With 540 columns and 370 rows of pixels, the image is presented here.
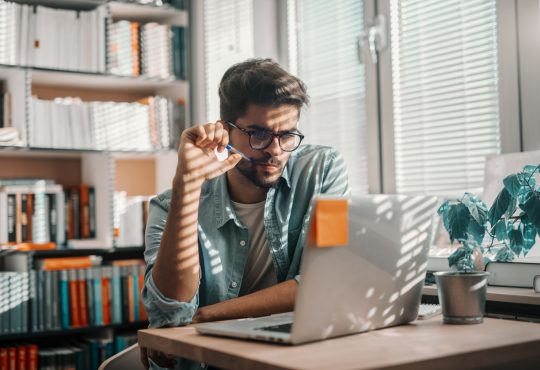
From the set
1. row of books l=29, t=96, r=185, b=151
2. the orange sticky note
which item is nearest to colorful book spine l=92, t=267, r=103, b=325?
row of books l=29, t=96, r=185, b=151

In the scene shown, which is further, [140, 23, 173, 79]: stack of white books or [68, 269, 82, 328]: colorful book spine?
[140, 23, 173, 79]: stack of white books

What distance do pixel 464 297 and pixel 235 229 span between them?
68 cm

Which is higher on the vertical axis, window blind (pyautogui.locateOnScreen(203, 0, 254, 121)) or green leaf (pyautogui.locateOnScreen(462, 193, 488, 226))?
window blind (pyautogui.locateOnScreen(203, 0, 254, 121))

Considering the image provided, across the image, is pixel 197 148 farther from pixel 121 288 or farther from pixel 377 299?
pixel 121 288

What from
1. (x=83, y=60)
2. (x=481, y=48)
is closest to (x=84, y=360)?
(x=83, y=60)

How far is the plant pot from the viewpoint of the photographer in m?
1.39

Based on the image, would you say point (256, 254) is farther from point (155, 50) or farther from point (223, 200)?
point (155, 50)

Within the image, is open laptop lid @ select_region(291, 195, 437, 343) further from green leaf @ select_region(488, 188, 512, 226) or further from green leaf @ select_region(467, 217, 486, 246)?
green leaf @ select_region(488, 188, 512, 226)

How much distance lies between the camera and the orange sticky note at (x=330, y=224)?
3.69 ft

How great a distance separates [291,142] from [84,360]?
1793 millimetres

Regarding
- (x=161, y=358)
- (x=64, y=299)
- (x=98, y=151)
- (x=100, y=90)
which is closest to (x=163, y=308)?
(x=161, y=358)

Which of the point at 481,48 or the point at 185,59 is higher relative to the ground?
the point at 185,59

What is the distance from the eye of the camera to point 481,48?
98.5 inches

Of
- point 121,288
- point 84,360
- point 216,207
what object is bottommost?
point 84,360
